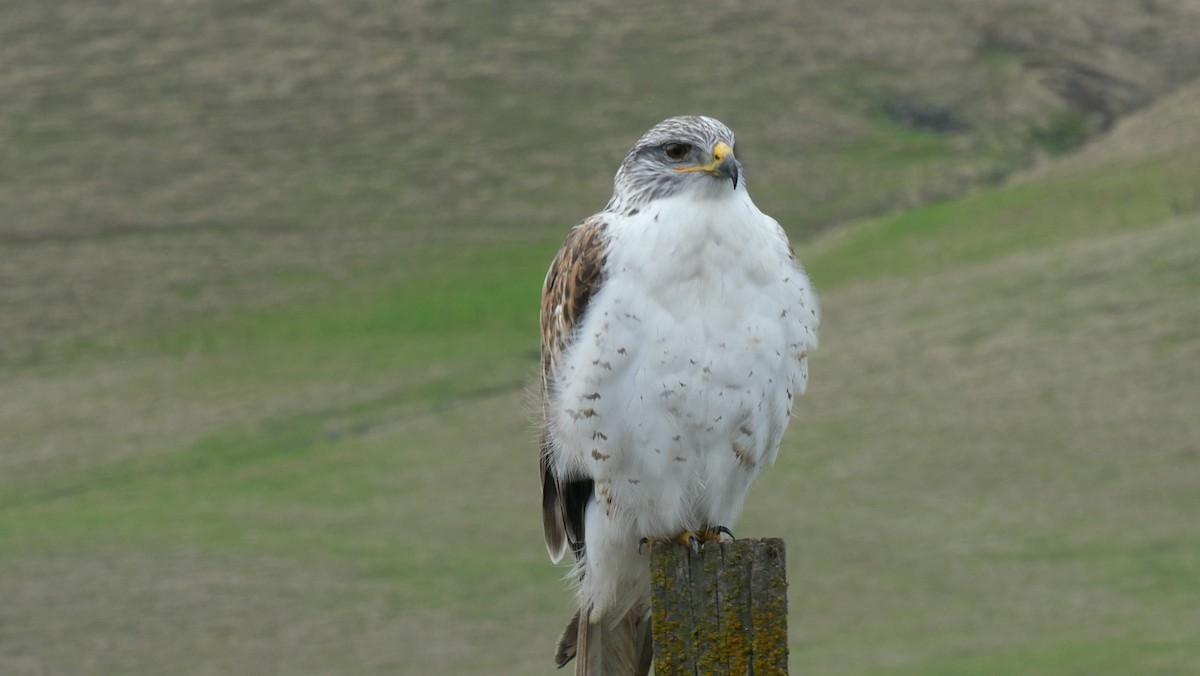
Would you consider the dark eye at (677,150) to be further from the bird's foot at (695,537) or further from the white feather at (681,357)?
the bird's foot at (695,537)

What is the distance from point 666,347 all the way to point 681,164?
0.68m

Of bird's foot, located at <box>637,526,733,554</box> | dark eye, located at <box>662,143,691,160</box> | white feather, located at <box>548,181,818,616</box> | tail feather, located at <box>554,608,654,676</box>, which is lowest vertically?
tail feather, located at <box>554,608,654,676</box>

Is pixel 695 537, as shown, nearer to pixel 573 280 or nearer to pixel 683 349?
pixel 683 349

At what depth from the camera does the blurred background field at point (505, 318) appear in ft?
84.3

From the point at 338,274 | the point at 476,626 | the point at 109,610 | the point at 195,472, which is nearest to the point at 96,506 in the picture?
the point at 195,472

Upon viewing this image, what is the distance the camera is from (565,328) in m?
6.49

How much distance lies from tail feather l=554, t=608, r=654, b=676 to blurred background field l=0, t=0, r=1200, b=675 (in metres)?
14.4

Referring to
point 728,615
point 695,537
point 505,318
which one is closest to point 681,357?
point 695,537

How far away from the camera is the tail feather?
5957mm

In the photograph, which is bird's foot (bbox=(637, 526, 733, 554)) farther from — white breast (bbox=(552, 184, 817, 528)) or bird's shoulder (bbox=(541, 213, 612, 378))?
bird's shoulder (bbox=(541, 213, 612, 378))

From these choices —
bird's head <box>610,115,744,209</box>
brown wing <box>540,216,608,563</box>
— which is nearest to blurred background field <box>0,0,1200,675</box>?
brown wing <box>540,216,608,563</box>

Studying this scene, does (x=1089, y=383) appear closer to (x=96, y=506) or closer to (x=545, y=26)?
(x=96, y=506)

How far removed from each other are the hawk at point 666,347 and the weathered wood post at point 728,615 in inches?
38.1

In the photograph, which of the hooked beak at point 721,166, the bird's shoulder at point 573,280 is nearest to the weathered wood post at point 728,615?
the bird's shoulder at point 573,280
